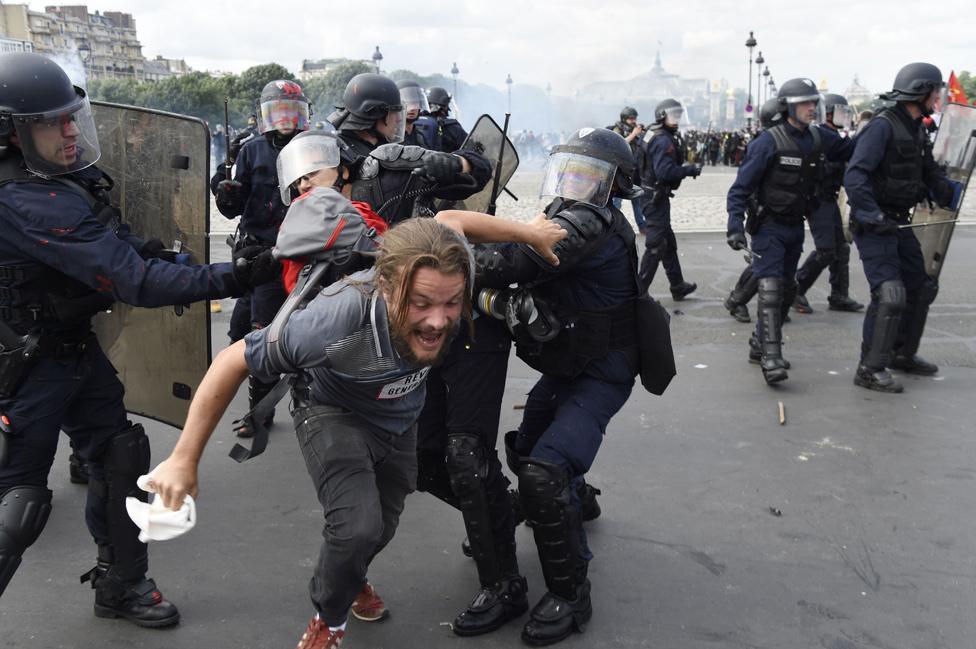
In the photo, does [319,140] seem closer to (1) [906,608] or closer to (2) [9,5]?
(1) [906,608]

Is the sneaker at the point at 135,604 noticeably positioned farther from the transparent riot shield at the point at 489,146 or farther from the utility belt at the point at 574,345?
the transparent riot shield at the point at 489,146

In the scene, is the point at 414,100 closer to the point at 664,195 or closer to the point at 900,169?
the point at 664,195

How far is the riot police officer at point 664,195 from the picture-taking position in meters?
8.32

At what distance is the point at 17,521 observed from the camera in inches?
108

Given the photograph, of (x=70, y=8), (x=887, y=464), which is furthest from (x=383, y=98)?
(x=70, y=8)

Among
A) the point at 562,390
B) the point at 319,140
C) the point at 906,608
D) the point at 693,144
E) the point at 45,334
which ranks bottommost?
the point at 693,144

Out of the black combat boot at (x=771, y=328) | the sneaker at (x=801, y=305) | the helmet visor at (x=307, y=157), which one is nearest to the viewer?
the helmet visor at (x=307, y=157)

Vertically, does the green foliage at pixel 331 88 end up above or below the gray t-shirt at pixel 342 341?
below

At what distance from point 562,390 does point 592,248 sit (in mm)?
539

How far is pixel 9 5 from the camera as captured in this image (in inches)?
→ 2712

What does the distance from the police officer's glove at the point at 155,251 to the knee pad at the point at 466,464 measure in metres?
1.11

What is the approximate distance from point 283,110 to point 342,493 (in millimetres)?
3069

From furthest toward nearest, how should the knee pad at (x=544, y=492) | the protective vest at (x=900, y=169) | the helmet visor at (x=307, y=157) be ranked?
the protective vest at (x=900, y=169) → the helmet visor at (x=307, y=157) → the knee pad at (x=544, y=492)

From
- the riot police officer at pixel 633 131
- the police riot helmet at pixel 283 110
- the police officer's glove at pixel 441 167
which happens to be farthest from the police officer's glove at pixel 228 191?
the riot police officer at pixel 633 131
